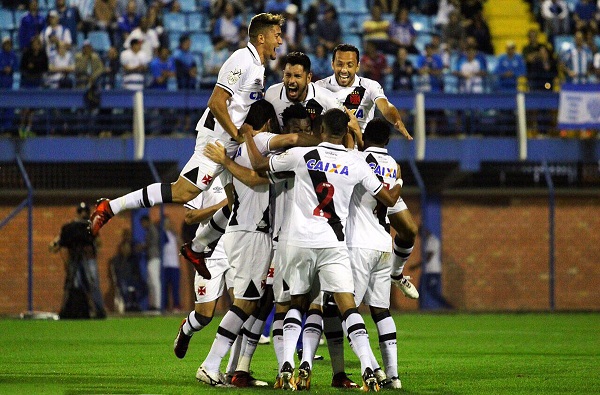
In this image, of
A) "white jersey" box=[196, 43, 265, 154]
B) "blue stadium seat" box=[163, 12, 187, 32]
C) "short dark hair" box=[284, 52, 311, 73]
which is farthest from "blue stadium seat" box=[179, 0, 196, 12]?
"short dark hair" box=[284, 52, 311, 73]

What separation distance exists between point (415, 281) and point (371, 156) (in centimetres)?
1417

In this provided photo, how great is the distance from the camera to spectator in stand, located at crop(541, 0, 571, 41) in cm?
2483

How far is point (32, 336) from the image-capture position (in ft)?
48.7

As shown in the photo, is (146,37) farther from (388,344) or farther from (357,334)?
(357,334)

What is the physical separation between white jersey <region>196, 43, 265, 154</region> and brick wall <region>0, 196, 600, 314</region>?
40.1 ft

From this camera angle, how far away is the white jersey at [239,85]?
31.3ft

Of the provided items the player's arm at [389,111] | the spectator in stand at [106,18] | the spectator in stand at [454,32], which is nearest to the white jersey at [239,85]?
the player's arm at [389,111]

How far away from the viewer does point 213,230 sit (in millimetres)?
9906

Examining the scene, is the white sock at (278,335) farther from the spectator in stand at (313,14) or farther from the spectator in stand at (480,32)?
the spectator in stand at (480,32)

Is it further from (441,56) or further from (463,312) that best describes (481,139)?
(463,312)

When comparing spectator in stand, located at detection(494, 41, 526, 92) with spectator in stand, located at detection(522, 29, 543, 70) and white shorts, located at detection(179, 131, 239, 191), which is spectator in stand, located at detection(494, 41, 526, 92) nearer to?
spectator in stand, located at detection(522, 29, 543, 70)

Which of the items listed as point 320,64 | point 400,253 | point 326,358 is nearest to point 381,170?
point 400,253

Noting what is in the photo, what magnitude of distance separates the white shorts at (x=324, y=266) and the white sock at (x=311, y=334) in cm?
32

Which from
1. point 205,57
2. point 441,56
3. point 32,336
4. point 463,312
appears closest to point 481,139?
point 441,56
